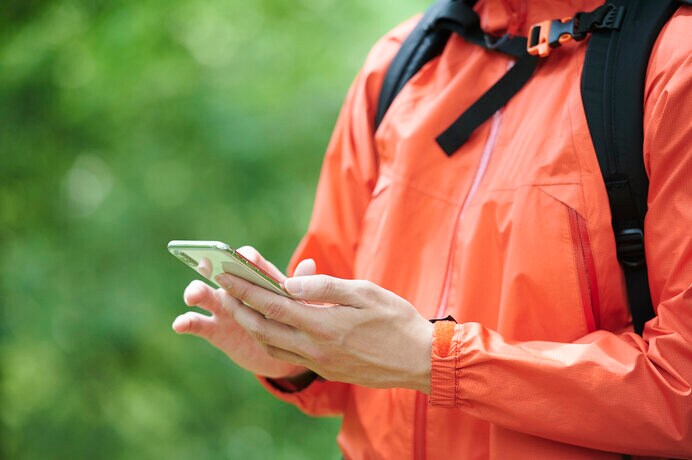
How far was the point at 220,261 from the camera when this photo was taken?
1.38 metres

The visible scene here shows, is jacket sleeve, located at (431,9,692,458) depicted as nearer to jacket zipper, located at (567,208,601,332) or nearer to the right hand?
jacket zipper, located at (567,208,601,332)

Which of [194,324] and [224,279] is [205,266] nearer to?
[224,279]

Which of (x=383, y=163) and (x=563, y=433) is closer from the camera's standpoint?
(x=563, y=433)

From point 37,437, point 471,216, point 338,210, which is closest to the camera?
point 471,216

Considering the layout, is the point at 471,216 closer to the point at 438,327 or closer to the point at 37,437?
the point at 438,327

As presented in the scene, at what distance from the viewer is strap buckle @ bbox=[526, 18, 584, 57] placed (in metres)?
1.60

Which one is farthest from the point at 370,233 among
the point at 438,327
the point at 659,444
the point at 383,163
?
the point at 659,444

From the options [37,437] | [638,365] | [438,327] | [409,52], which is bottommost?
[37,437]

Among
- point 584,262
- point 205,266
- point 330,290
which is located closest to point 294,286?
point 330,290

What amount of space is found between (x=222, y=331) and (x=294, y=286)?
0.50 meters

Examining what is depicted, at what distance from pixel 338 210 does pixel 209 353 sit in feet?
5.81

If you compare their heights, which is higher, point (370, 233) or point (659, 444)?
point (370, 233)

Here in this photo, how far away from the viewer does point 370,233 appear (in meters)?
1.85

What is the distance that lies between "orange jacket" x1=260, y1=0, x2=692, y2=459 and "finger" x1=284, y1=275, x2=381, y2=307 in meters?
0.18
